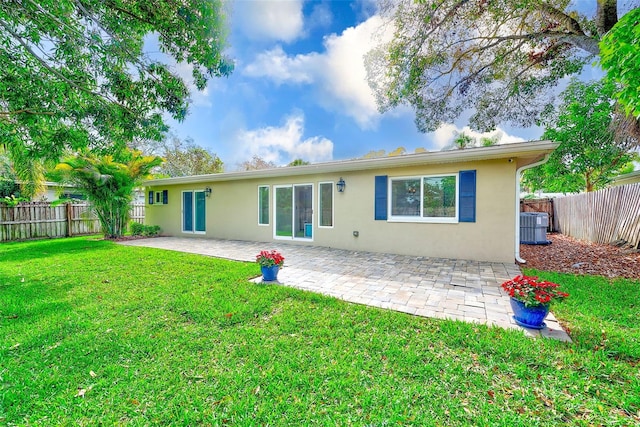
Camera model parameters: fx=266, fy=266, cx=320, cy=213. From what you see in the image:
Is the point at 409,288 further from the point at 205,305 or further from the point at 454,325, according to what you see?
the point at 205,305

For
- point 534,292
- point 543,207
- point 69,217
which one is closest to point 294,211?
point 534,292

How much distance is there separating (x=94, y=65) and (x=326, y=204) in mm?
6313

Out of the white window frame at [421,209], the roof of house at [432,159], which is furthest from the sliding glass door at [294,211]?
the white window frame at [421,209]

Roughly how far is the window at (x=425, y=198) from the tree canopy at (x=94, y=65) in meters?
5.21

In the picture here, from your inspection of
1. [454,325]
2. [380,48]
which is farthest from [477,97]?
[454,325]

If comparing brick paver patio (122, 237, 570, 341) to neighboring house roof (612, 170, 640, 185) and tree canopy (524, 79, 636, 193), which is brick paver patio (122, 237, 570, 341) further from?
neighboring house roof (612, 170, 640, 185)

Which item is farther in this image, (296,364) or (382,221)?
(382,221)

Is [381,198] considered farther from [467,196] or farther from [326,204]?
[467,196]

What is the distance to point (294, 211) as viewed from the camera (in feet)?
30.8

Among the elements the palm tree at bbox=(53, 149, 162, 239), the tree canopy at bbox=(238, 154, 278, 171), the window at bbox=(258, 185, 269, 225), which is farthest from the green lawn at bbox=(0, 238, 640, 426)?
the tree canopy at bbox=(238, 154, 278, 171)

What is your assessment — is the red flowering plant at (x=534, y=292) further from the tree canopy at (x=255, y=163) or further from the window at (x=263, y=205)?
the tree canopy at (x=255, y=163)

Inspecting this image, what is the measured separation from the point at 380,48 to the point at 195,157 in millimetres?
19218

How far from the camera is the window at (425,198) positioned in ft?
22.7

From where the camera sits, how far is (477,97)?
8477mm
